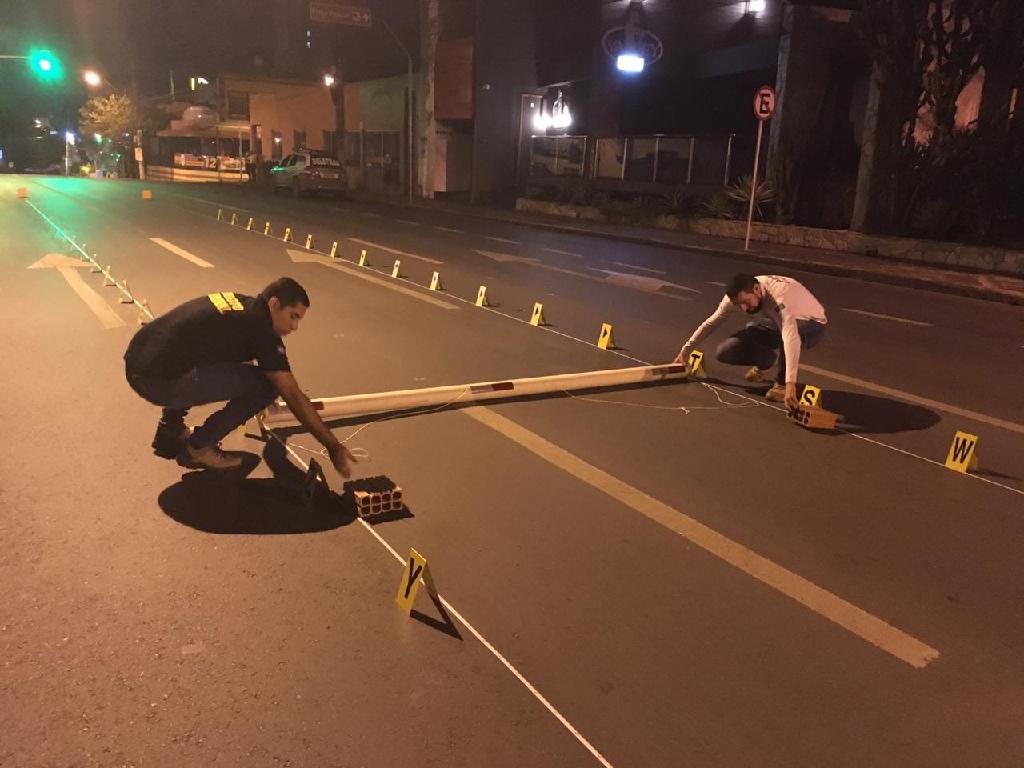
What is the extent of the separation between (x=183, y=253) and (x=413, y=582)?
1408 centimetres

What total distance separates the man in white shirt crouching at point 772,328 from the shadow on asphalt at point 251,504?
3666 mm

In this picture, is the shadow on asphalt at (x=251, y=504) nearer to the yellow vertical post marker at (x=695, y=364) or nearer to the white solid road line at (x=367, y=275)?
the yellow vertical post marker at (x=695, y=364)

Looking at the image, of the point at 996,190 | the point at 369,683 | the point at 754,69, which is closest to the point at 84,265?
the point at 369,683

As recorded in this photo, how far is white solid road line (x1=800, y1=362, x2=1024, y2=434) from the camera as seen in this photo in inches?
277

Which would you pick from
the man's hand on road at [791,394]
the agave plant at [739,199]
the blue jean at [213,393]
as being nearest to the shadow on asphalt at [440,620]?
the blue jean at [213,393]

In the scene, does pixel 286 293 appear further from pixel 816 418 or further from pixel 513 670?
pixel 816 418

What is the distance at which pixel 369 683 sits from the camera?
321 cm

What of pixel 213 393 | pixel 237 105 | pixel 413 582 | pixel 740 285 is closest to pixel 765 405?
Result: pixel 740 285

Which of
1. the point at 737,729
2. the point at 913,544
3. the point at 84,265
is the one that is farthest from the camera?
the point at 84,265

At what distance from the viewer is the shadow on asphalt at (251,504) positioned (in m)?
4.55

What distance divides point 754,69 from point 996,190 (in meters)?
12.1

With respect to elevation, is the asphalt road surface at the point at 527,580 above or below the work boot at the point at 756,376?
below

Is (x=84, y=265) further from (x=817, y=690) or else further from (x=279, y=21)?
(x=279, y=21)

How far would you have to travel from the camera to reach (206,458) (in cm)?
518
